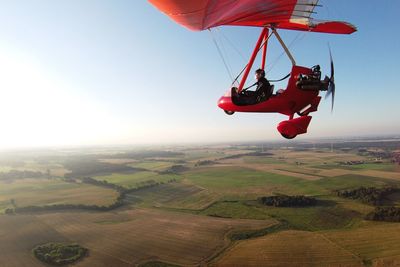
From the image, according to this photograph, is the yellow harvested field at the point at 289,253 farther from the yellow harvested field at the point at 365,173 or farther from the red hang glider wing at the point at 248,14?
the yellow harvested field at the point at 365,173

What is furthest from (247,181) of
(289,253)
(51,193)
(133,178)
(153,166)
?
(289,253)

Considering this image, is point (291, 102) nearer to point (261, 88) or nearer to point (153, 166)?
point (261, 88)

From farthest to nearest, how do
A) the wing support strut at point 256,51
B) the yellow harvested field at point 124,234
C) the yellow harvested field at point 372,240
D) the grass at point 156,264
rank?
1. the yellow harvested field at point 124,234
2. the yellow harvested field at point 372,240
3. the grass at point 156,264
4. the wing support strut at point 256,51

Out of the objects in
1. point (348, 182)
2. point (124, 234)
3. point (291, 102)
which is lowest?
point (124, 234)

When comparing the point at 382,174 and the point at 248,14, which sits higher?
the point at 248,14

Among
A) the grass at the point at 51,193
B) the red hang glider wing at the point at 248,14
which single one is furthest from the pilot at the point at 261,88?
the grass at the point at 51,193
